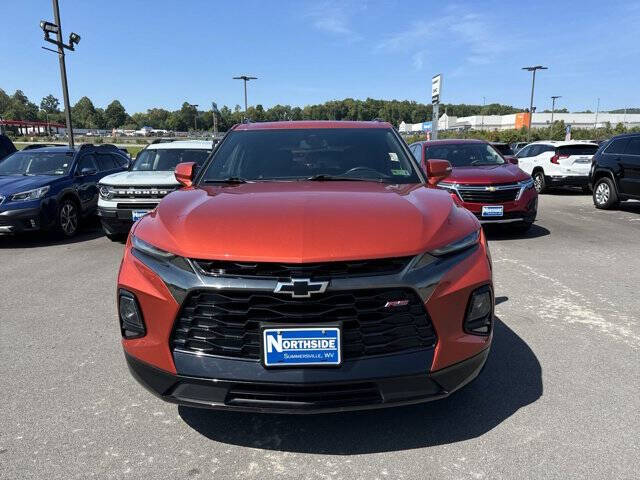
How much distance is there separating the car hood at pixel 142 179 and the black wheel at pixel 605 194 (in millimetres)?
9659

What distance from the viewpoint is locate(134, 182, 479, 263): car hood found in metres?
2.20

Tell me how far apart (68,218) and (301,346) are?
802cm

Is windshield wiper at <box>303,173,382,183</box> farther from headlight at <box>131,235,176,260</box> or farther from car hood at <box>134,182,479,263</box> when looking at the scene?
headlight at <box>131,235,176,260</box>

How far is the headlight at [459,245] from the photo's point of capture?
233 cm

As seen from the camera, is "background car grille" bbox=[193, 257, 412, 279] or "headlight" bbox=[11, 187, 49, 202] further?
"headlight" bbox=[11, 187, 49, 202]

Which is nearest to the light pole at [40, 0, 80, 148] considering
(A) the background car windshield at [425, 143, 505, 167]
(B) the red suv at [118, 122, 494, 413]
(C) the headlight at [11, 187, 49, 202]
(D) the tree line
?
(C) the headlight at [11, 187, 49, 202]

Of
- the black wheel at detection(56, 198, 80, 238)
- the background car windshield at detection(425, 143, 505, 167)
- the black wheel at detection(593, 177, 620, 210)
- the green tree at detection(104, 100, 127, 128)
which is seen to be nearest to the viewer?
the black wheel at detection(56, 198, 80, 238)

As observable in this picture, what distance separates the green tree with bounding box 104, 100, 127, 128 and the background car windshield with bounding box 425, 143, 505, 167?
473ft

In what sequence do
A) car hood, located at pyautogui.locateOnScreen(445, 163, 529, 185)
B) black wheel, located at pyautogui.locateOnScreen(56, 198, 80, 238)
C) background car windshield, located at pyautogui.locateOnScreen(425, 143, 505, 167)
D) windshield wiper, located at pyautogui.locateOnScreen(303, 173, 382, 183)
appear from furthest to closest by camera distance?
background car windshield, located at pyautogui.locateOnScreen(425, 143, 505, 167) → black wheel, located at pyautogui.locateOnScreen(56, 198, 80, 238) → car hood, located at pyautogui.locateOnScreen(445, 163, 529, 185) → windshield wiper, located at pyautogui.locateOnScreen(303, 173, 382, 183)

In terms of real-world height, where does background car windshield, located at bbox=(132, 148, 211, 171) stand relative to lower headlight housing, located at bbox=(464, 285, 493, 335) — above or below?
above

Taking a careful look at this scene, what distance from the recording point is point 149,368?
2361mm

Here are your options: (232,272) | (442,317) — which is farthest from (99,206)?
(442,317)

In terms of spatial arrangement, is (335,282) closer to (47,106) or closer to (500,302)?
(500,302)

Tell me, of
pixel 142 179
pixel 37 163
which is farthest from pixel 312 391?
pixel 37 163
